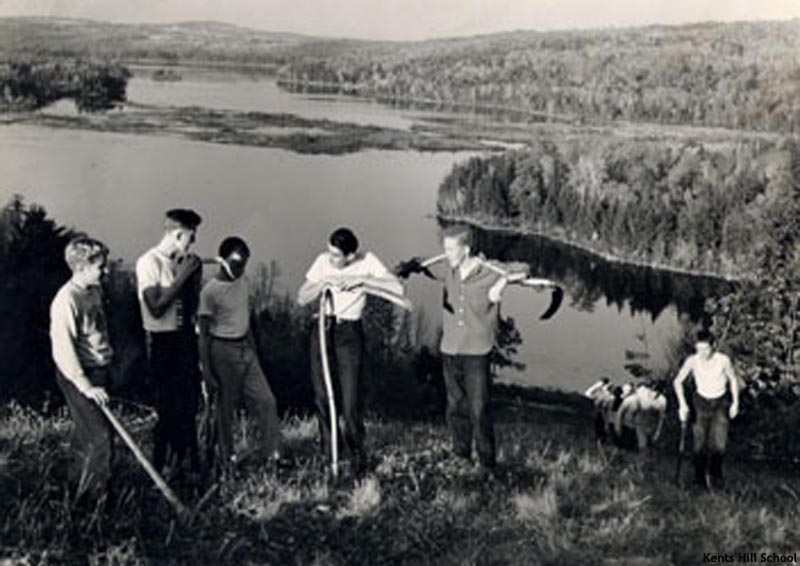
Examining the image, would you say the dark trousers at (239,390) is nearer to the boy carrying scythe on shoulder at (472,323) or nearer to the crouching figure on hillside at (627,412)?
the boy carrying scythe on shoulder at (472,323)

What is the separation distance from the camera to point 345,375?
5.33m

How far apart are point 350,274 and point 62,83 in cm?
504

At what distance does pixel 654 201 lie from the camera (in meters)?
17.8

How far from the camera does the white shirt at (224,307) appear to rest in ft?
16.6

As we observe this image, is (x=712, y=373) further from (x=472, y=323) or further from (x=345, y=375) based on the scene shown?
(x=345, y=375)

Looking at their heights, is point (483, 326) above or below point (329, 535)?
above

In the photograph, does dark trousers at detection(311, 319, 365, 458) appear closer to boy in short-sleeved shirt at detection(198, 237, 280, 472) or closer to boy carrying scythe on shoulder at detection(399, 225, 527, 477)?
boy in short-sleeved shirt at detection(198, 237, 280, 472)

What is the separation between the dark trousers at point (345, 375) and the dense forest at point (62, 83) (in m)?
4.54

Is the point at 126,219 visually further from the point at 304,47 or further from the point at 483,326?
the point at 483,326

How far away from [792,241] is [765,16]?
7.64m

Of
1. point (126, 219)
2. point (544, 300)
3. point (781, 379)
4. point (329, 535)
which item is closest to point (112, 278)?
point (126, 219)

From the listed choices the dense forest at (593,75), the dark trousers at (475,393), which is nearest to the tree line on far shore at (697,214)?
the dense forest at (593,75)

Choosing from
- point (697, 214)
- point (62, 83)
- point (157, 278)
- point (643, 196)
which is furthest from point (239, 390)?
point (697, 214)

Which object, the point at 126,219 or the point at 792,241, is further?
the point at 792,241
